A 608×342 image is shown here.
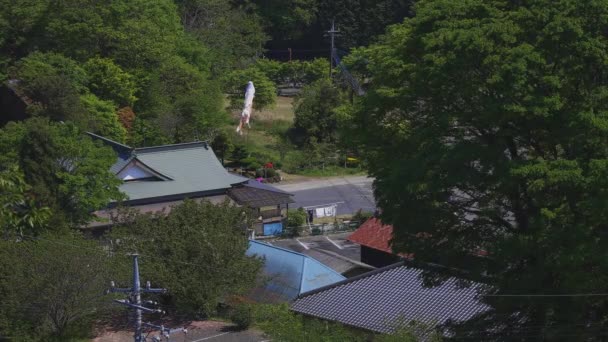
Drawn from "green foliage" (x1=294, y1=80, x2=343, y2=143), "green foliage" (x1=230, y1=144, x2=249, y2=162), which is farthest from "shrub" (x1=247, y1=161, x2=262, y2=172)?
"green foliage" (x1=294, y1=80, x2=343, y2=143)

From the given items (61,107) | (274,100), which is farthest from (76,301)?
(274,100)

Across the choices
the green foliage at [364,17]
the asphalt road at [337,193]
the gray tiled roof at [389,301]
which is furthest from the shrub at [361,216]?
the green foliage at [364,17]

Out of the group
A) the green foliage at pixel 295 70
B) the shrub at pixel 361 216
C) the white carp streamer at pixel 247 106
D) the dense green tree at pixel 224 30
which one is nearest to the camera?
the shrub at pixel 361 216

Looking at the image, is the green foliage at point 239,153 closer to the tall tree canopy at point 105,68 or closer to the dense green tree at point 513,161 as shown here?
the tall tree canopy at point 105,68

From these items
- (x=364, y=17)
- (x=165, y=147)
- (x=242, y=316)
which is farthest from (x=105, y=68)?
(x=364, y=17)

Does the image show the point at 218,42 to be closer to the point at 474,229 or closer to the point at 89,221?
the point at 89,221

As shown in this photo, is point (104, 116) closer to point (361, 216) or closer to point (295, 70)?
point (361, 216)
